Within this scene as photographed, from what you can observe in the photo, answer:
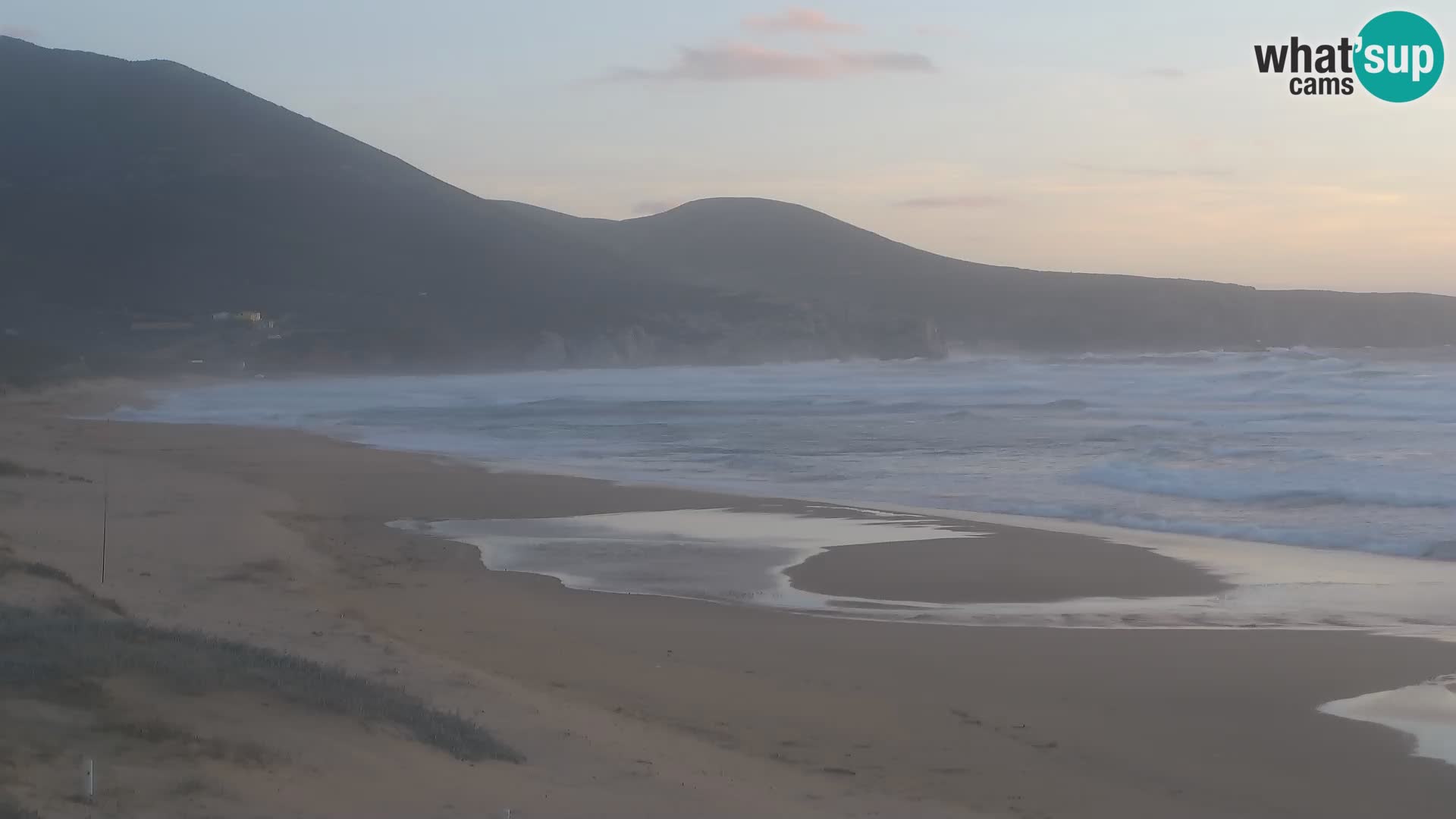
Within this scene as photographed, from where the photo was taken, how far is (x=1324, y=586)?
32.3ft

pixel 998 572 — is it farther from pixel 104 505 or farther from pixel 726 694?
pixel 104 505

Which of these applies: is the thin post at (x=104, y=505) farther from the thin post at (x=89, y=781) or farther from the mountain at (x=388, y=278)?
the mountain at (x=388, y=278)

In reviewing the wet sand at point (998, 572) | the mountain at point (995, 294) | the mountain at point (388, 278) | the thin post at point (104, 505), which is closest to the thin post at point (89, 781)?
the thin post at point (104, 505)

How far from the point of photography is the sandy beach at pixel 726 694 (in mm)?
4629

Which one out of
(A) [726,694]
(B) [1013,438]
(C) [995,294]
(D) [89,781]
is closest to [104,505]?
(A) [726,694]

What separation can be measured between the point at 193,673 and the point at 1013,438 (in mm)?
19556

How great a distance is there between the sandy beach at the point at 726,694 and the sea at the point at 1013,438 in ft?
11.3

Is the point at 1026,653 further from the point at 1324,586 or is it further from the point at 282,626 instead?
the point at 282,626

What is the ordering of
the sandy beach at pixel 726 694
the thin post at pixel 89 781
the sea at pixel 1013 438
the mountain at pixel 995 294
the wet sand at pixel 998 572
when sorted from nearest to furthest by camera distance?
the thin post at pixel 89 781
the sandy beach at pixel 726 694
the wet sand at pixel 998 572
the sea at pixel 1013 438
the mountain at pixel 995 294

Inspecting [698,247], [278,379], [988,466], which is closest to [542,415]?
[988,466]

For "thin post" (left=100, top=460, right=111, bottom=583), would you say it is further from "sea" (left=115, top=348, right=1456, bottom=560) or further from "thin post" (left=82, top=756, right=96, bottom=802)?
"sea" (left=115, top=348, right=1456, bottom=560)

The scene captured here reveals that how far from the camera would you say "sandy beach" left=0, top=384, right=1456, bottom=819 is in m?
4.63

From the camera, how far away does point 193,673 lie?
197 inches

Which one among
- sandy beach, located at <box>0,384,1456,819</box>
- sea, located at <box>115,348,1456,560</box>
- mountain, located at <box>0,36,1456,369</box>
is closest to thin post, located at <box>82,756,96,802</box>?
sandy beach, located at <box>0,384,1456,819</box>
